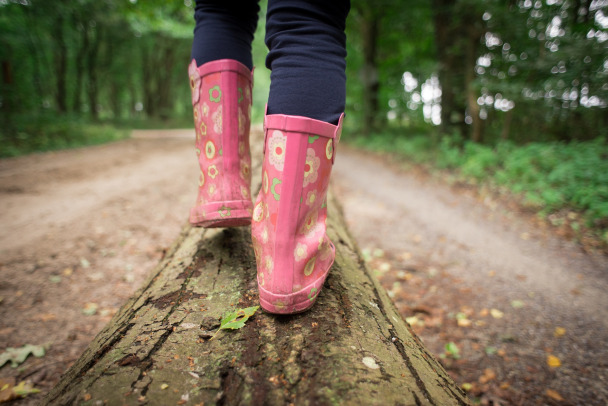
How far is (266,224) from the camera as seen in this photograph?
3.11 feet

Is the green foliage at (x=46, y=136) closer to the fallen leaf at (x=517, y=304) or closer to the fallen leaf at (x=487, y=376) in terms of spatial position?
the fallen leaf at (x=487, y=376)

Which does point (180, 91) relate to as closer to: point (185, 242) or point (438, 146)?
point (438, 146)

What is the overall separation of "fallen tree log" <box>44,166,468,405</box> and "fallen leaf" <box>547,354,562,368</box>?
3.80 feet

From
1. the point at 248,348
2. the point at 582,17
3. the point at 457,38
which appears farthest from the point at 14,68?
the point at 582,17

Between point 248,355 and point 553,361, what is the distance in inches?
69.8

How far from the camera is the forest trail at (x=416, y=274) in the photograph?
1.60 meters

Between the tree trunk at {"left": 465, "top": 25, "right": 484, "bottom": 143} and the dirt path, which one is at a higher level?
the tree trunk at {"left": 465, "top": 25, "right": 484, "bottom": 143}

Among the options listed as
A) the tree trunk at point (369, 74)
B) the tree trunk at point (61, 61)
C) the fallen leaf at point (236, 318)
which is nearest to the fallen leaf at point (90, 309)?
the fallen leaf at point (236, 318)

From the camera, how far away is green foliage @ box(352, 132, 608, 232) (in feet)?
11.4

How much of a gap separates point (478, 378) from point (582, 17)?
240 inches

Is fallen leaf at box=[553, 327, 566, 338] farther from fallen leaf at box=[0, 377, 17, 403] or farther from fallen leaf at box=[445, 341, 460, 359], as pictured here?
fallen leaf at box=[0, 377, 17, 403]

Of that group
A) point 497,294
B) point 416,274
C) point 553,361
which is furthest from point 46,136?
point 553,361

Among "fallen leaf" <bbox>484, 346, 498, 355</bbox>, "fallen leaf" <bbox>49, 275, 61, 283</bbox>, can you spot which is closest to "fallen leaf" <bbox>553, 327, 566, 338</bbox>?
"fallen leaf" <bbox>484, 346, 498, 355</bbox>

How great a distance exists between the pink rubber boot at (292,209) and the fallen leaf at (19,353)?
4.69 ft
